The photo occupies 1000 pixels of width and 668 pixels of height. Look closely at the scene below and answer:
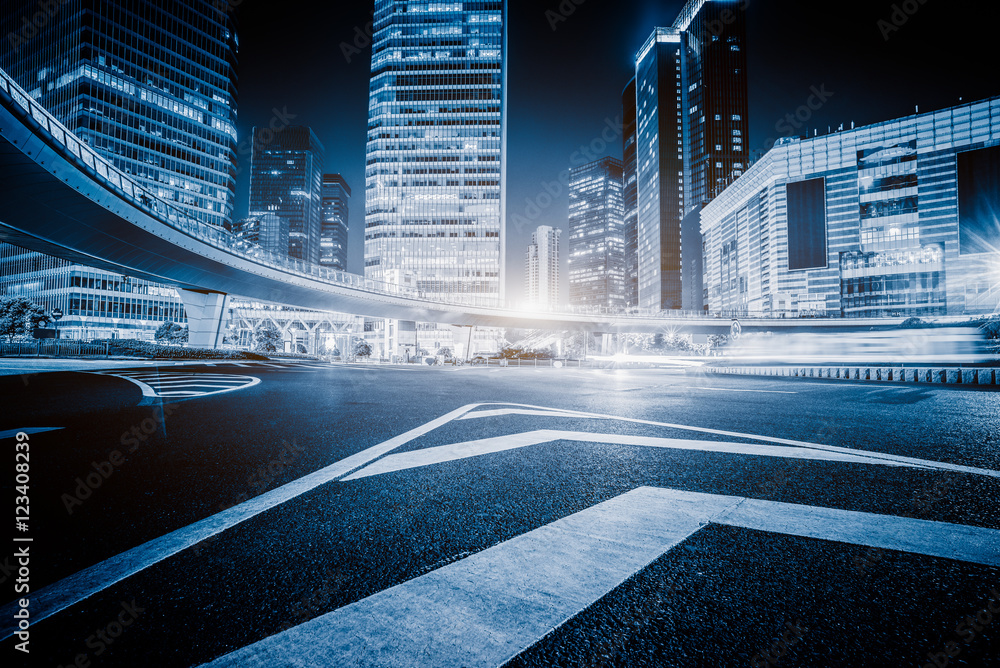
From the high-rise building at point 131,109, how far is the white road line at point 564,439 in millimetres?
92573

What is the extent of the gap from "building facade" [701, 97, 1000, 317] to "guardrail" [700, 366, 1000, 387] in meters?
73.7

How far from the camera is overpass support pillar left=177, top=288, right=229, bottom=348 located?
38938 millimetres

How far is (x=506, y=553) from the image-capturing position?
2010 mm

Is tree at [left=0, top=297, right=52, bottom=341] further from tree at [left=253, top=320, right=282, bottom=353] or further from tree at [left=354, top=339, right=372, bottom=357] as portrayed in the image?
tree at [left=354, top=339, right=372, bottom=357]

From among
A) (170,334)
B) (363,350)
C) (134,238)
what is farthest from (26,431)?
(363,350)

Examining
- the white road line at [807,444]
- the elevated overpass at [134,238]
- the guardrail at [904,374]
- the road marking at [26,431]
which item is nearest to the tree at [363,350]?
the elevated overpass at [134,238]

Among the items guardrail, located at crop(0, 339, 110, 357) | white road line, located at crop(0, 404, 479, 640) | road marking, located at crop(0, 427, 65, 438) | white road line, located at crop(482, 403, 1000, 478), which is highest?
guardrail, located at crop(0, 339, 110, 357)

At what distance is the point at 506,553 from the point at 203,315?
1847 inches

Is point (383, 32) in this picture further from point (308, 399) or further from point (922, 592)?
point (922, 592)

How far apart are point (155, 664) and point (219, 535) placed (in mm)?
1107

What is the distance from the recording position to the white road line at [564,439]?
12.5 feet

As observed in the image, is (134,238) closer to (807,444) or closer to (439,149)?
(807,444)

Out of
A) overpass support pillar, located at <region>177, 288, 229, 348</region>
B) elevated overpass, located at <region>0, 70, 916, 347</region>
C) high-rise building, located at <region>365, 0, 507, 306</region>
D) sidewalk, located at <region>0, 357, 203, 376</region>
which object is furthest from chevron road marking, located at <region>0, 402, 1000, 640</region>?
high-rise building, located at <region>365, 0, 507, 306</region>

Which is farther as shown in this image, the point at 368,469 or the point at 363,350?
the point at 363,350
